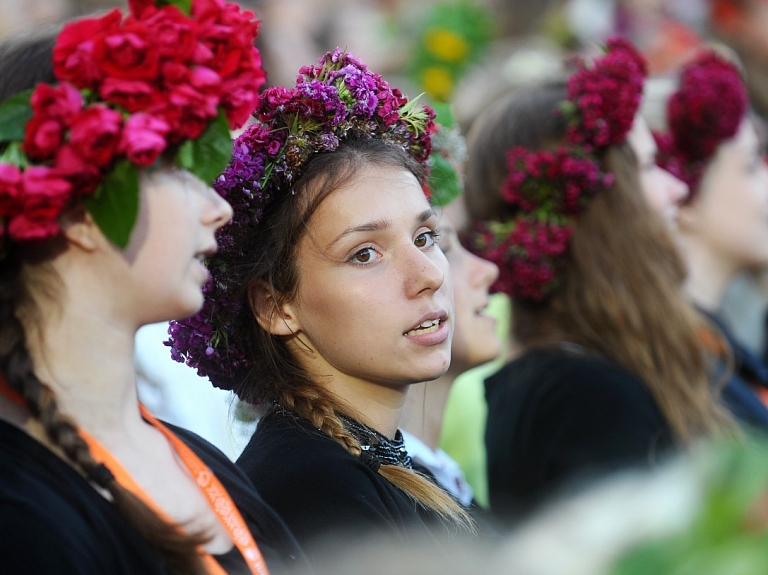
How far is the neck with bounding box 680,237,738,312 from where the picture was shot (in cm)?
504

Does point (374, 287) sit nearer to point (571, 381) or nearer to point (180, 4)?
point (180, 4)

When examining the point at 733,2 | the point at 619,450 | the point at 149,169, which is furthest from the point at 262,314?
the point at 733,2

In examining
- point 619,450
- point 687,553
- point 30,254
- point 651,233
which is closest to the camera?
point 687,553

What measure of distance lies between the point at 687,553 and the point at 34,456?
109 centimetres

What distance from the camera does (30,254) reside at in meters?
1.80

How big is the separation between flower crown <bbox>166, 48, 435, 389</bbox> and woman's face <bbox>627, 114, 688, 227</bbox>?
1.81m

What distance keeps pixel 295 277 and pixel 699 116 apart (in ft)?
9.60

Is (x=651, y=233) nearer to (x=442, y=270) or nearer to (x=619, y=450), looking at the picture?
(x=619, y=450)

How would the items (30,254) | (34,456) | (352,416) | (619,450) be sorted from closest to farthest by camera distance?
(34,456) → (30,254) → (352,416) → (619,450)

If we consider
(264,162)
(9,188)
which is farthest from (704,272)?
(9,188)

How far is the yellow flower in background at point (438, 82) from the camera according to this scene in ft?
24.1

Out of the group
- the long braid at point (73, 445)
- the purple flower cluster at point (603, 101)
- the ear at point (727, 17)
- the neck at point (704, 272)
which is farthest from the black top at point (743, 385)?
the ear at point (727, 17)

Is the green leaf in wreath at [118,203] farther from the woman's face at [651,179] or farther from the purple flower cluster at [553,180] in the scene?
the woman's face at [651,179]

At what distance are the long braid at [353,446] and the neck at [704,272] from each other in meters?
2.87
